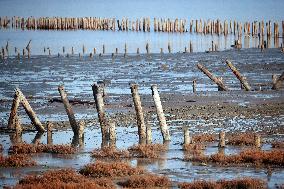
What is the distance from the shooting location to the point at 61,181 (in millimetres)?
16625

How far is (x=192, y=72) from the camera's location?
50.1 meters

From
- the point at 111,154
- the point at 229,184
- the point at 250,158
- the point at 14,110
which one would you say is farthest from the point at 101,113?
the point at 229,184

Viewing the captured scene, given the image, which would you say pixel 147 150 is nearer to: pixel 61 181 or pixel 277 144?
pixel 277 144

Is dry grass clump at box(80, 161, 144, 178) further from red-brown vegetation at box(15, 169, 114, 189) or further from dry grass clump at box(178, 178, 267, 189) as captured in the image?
dry grass clump at box(178, 178, 267, 189)

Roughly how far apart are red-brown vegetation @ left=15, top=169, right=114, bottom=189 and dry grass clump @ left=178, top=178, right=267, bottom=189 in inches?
72.8

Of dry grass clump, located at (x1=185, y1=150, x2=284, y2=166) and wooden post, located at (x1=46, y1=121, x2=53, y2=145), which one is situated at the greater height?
dry grass clump, located at (x1=185, y1=150, x2=284, y2=166)

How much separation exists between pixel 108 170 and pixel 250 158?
155 inches

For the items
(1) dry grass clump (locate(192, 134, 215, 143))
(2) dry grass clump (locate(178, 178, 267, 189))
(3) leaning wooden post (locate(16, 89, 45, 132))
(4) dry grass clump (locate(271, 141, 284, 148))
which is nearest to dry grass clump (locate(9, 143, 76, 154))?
(3) leaning wooden post (locate(16, 89, 45, 132))

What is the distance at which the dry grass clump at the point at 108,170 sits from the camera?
57.9 feet

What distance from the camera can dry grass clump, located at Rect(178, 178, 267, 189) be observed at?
15891 millimetres

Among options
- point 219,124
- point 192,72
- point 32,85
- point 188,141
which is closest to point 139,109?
point 188,141

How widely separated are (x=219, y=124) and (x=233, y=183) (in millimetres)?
10537

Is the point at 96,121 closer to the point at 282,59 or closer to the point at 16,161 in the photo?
the point at 16,161

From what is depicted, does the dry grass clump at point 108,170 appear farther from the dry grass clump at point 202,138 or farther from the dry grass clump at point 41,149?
the dry grass clump at point 202,138
